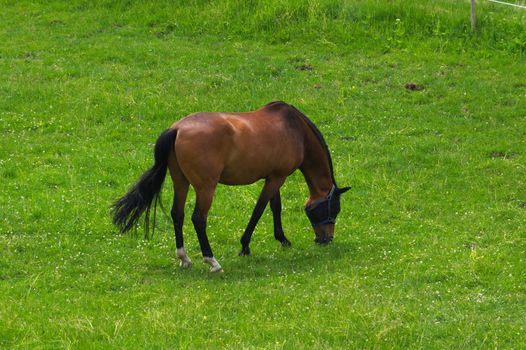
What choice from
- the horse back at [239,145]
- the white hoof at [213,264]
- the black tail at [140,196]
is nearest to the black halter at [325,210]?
the horse back at [239,145]

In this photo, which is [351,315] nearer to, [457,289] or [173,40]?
[457,289]

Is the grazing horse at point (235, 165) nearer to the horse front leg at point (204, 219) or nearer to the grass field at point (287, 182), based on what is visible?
the horse front leg at point (204, 219)

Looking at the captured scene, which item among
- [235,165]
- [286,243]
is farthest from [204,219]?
[286,243]

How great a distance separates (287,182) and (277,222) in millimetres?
2414

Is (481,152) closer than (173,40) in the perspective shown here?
Yes

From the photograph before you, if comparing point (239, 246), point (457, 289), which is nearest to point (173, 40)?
point (239, 246)

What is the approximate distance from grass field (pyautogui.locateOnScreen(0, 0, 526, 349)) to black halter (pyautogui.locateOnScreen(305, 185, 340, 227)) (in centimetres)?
34

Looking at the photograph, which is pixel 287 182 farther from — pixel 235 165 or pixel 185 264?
pixel 185 264

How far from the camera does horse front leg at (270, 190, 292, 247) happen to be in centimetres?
1197

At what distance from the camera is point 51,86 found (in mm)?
17703

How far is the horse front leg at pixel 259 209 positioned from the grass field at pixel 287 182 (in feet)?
0.94

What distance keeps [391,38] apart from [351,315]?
10.9 meters

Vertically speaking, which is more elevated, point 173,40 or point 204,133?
point 204,133

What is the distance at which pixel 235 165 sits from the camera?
11281mm
